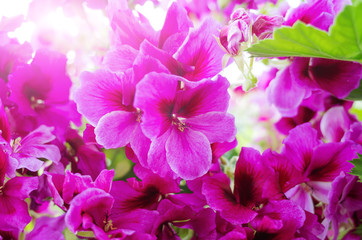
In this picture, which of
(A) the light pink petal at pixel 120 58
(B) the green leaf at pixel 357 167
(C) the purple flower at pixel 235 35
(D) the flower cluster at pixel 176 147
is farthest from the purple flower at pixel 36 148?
(B) the green leaf at pixel 357 167

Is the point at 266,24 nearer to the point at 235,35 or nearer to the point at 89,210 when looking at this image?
the point at 235,35

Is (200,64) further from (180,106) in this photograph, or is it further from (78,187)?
(78,187)

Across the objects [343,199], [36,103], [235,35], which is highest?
[235,35]

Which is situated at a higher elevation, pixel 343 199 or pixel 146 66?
pixel 146 66

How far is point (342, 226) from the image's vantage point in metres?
0.57

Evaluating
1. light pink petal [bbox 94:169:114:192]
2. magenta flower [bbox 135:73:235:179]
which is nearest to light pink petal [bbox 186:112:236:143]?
magenta flower [bbox 135:73:235:179]

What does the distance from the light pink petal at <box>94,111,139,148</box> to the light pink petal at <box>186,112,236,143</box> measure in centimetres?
6

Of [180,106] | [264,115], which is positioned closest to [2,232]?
[180,106]

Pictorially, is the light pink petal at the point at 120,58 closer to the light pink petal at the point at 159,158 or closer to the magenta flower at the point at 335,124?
the light pink petal at the point at 159,158

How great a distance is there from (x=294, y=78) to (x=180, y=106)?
0.48 ft

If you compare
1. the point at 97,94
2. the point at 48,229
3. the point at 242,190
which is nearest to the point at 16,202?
the point at 48,229

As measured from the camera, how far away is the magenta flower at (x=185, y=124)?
0.40 m

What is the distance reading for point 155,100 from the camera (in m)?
0.40

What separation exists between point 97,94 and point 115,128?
0.14ft
